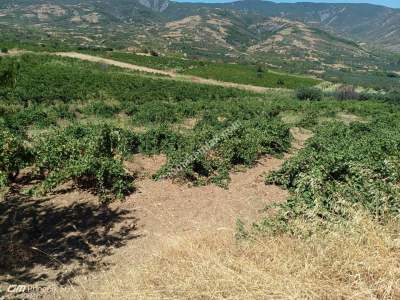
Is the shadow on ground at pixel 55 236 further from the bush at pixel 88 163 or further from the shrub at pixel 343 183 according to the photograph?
the shrub at pixel 343 183

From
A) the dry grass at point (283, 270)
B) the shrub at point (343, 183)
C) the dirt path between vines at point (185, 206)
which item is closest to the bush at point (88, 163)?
the dirt path between vines at point (185, 206)

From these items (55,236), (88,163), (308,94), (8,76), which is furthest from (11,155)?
(308,94)

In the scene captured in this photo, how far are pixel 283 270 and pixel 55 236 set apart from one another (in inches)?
200

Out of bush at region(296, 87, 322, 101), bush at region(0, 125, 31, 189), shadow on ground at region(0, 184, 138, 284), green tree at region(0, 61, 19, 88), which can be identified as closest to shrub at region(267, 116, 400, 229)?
shadow on ground at region(0, 184, 138, 284)

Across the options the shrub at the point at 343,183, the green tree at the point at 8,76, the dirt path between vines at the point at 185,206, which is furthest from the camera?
the dirt path between vines at the point at 185,206

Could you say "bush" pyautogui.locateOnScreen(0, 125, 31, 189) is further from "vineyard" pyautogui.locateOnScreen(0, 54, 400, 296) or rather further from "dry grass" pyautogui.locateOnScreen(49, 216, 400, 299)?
"dry grass" pyautogui.locateOnScreen(49, 216, 400, 299)

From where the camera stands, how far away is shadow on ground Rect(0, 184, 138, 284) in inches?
253

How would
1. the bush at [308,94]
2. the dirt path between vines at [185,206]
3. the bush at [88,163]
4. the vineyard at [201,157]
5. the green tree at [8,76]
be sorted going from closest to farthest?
the vineyard at [201,157] → the green tree at [8,76] → the dirt path between vines at [185,206] → the bush at [88,163] → the bush at [308,94]

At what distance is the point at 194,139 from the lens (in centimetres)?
1255

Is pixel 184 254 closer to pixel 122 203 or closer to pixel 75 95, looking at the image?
pixel 122 203

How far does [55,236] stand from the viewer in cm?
759

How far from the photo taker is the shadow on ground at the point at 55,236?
6.43 m

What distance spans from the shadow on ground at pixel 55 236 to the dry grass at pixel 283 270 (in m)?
1.94

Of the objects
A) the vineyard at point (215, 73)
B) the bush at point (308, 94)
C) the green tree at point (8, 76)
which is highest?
the green tree at point (8, 76)
